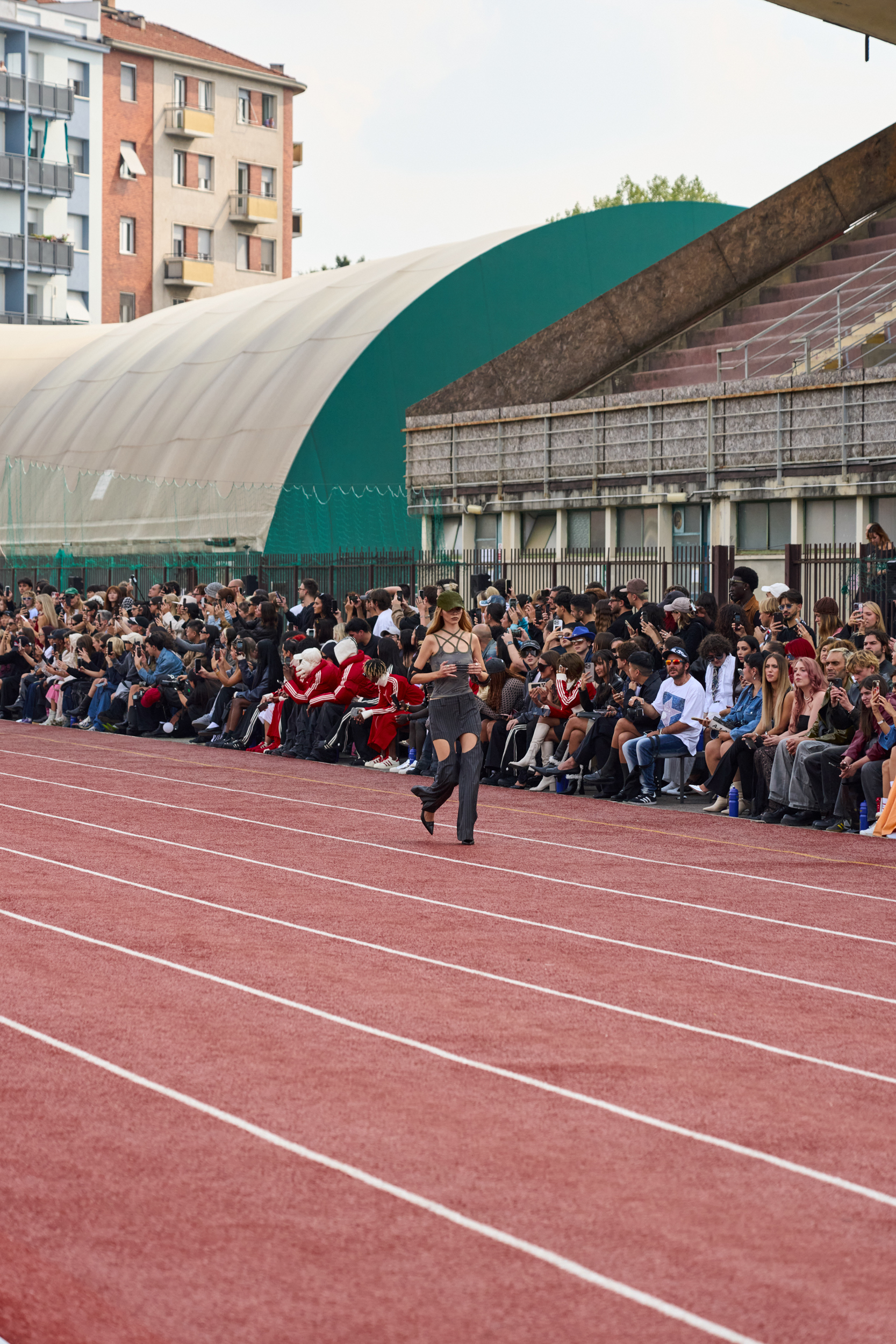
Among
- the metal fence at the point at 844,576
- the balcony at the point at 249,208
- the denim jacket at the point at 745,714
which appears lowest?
the denim jacket at the point at 745,714

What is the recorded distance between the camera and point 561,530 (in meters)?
31.4

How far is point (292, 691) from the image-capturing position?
846 inches

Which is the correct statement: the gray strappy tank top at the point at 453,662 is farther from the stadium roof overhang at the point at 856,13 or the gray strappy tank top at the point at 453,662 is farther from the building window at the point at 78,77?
the building window at the point at 78,77

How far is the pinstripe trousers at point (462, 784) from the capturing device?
539 inches

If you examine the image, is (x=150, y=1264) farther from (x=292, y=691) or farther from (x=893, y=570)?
(x=292, y=691)

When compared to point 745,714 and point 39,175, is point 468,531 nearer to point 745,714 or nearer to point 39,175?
point 745,714

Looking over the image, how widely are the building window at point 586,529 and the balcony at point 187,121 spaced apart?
50.3 m

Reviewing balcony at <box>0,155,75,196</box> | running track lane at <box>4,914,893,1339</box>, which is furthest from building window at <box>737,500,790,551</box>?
balcony at <box>0,155,75,196</box>

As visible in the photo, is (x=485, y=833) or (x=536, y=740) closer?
(x=485, y=833)

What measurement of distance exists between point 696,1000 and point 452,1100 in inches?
83.9

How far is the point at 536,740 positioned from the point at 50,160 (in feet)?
193

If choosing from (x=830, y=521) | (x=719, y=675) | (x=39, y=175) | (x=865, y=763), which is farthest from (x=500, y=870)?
(x=39, y=175)

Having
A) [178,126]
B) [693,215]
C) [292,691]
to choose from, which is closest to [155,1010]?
[292,691]

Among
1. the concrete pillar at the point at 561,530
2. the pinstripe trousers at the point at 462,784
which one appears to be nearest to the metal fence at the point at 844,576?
the pinstripe trousers at the point at 462,784
